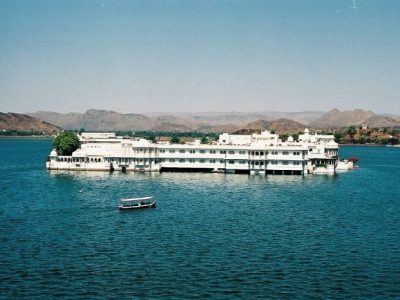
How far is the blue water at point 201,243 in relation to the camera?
34.8m

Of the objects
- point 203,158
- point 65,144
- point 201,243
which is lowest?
point 201,243

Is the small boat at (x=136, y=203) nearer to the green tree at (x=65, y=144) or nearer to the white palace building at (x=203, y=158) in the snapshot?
the white palace building at (x=203, y=158)

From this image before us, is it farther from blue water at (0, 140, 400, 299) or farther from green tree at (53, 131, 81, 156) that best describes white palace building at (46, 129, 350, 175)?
blue water at (0, 140, 400, 299)

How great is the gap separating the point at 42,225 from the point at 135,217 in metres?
9.84

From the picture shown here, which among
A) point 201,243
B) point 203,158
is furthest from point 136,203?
point 203,158

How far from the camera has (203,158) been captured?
101 m

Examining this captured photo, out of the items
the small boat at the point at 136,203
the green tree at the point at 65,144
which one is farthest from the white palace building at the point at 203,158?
the small boat at the point at 136,203

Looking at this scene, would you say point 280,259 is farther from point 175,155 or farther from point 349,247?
point 175,155

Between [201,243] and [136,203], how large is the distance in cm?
1933

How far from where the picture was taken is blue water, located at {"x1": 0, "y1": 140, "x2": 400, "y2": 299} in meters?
34.8

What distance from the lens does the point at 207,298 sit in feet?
107

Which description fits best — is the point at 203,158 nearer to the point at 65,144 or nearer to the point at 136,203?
the point at 65,144

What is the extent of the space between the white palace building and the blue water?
1767 cm

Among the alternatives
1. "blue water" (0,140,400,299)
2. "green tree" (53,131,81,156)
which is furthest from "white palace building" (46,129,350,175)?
"blue water" (0,140,400,299)
